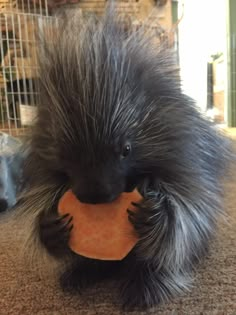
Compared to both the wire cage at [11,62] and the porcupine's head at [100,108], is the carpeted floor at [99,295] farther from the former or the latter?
the wire cage at [11,62]

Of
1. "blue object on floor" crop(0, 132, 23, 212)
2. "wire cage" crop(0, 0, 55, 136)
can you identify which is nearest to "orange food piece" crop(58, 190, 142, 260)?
"blue object on floor" crop(0, 132, 23, 212)

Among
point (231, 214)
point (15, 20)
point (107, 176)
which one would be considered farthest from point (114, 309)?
point (15, 20)

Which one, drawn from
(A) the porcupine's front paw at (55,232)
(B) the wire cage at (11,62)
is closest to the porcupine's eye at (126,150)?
(A) the porcupine's front paw at (55,232)

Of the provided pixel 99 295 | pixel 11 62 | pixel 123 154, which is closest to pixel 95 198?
pixel 123 154

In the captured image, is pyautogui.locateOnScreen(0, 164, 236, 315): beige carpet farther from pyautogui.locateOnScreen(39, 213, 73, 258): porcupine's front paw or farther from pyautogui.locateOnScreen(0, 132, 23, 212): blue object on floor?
pyautogui.locateOnScreen(0, 132, 23, 212): blue object on floor

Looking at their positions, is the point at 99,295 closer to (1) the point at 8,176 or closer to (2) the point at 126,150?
(2) the point at 126,150
